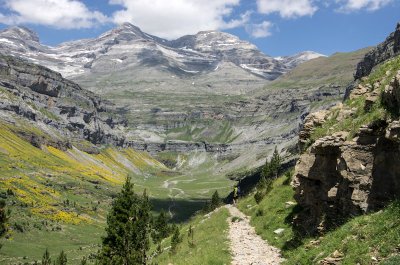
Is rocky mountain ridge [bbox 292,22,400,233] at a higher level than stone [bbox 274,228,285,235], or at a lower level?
Result: higher

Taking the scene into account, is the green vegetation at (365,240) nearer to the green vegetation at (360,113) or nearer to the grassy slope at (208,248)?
the green vegetation at (360,113)

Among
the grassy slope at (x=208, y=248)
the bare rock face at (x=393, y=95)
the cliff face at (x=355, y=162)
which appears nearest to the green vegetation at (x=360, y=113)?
the cliff face at (x=355, y=162)

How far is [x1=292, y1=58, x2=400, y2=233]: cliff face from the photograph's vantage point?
60.3 ft

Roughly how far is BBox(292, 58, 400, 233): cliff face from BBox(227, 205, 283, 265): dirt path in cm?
275

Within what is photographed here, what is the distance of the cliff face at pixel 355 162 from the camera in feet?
60.3

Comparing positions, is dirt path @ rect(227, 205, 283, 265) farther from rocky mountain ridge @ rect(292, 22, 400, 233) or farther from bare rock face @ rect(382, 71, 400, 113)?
bare rock face @ rect(382, 71, 400, 113)

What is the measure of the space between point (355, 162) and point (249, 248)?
11.1 m

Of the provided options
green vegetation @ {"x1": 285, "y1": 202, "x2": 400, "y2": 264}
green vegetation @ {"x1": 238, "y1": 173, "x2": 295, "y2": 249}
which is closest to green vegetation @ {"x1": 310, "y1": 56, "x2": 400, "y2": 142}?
green vegetation @ {"x1": 285, "y1": 202, "x2": 400, "y2": 264}

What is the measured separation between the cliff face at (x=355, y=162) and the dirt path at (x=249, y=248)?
2751 mm

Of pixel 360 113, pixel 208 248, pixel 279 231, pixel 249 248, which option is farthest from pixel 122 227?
pixel 360 113

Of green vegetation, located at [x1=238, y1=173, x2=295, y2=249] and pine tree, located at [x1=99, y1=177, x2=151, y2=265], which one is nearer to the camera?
green vegetation, located at [x1=238, y1=173, x2=295, y2=249]

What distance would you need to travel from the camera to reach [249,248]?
27859 millimetres

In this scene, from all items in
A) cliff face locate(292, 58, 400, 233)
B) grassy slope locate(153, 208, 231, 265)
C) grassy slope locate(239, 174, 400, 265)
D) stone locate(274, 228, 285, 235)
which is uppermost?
→ cliff face locate(292, 58, 400, 233)

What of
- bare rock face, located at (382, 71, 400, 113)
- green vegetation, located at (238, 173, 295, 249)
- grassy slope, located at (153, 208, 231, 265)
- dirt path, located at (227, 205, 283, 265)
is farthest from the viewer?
green vegetation, located at (238, 173, 295, 249)
